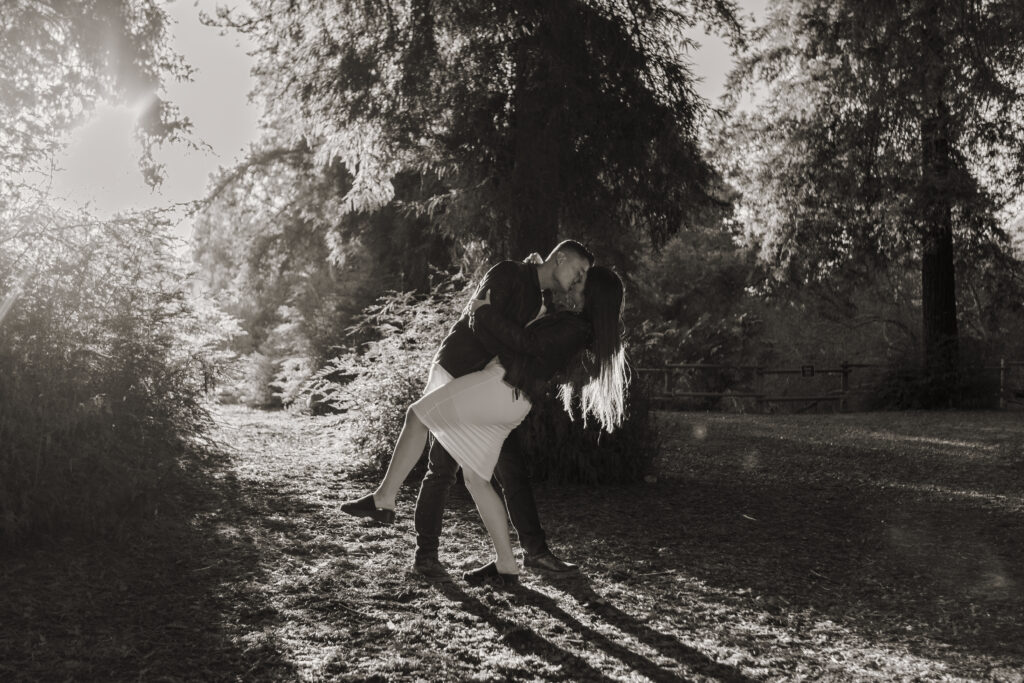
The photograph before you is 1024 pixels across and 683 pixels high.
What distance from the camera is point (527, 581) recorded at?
5141 mm

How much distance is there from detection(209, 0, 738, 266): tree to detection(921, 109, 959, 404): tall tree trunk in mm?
9552

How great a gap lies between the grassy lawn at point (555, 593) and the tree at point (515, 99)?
2.88m

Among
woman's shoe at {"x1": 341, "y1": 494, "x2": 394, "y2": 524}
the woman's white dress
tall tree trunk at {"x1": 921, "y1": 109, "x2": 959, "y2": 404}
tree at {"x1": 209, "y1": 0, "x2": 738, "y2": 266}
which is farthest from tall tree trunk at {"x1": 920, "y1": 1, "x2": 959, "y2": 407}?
woman's shoe at {"x1": 341, "y1": 494, "x2": 394, "y2": 524}

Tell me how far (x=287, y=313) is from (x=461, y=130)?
12.5 m

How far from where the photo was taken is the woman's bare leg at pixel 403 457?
16.0 feet

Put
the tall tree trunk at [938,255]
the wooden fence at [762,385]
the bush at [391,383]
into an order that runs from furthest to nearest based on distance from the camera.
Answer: the wooden fence at [762,385], the tall tree trunk at [938,255], the bush at [391,383]

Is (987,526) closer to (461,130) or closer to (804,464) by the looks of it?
(804,464)

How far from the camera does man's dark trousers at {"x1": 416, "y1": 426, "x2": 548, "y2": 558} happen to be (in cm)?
502

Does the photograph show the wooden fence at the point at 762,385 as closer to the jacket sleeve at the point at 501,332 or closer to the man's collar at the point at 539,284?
the man's collar at the point at 539,284

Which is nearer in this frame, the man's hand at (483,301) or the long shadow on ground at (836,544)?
the man's hand at (483,301)

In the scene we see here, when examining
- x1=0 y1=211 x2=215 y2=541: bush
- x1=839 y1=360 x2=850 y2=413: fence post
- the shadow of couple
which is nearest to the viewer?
the shadow of couple

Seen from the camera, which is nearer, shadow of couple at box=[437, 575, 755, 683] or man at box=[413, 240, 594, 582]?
shadow of couple at box=[437, 575, 755, 683]

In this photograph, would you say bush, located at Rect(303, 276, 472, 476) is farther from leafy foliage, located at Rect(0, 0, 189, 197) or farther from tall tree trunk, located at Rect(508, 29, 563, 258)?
leafy foliage, located at Rect(0, 0, 189, 197)

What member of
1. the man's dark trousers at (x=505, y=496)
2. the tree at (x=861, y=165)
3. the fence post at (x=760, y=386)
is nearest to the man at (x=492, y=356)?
the man's dark trousers at (x=505, y=496)
